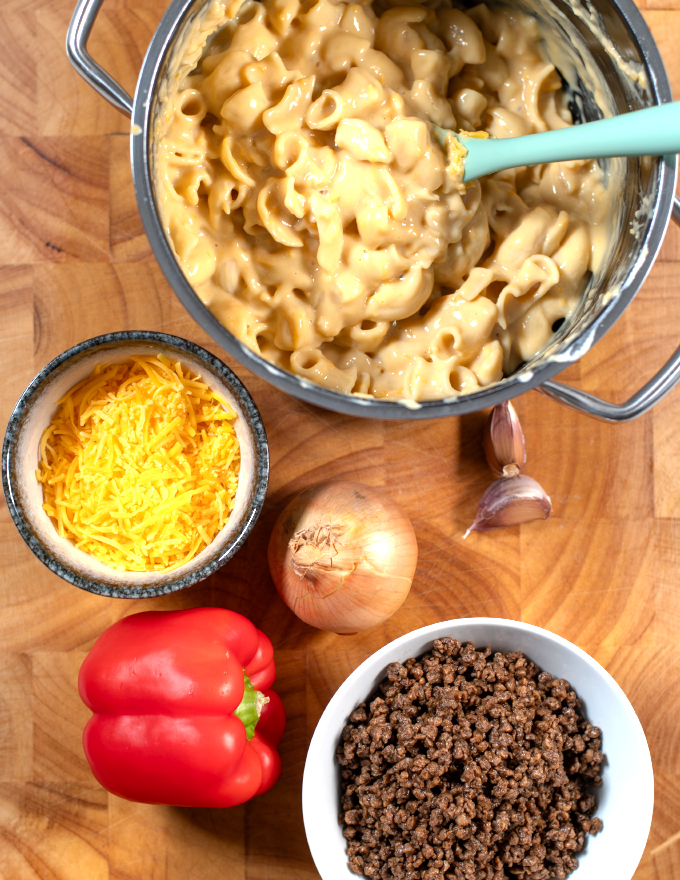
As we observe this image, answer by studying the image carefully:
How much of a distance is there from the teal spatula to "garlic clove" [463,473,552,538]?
21.8 inches

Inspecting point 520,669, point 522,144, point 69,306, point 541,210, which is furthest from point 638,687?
point 69,306

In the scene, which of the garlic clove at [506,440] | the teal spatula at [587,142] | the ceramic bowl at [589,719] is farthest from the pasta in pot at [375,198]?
the ceramic bowl at [589,719]

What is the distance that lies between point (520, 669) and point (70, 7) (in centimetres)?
148

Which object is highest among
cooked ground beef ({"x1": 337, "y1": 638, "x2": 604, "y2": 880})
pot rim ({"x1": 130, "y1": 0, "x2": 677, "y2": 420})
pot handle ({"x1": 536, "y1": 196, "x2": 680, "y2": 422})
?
pot rim ({"x1": 130, "y1": 0, "x2": 677, "y2": 420})

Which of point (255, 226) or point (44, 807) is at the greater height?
point (255, 226)

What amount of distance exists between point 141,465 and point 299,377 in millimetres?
408

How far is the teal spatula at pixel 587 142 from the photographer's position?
1019 mm

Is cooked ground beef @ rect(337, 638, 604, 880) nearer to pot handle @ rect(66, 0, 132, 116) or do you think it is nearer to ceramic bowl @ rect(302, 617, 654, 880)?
ceramic bowl @ rect(302, 617, 654, 880)

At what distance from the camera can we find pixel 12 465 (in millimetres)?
1287

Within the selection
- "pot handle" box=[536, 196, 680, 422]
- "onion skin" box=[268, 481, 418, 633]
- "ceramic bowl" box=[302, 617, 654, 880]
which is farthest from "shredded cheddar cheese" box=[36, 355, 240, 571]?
"pot handle" box=[536, 196, 680, 422]

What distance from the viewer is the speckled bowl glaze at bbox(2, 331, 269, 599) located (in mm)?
1275

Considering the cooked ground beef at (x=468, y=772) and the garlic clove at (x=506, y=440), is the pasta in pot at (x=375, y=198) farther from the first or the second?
the cooked ground beef at (x=468, y=772)

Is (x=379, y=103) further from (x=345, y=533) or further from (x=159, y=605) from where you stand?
(x=159, y=605)

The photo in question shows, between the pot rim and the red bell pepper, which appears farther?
the red bell pepper
